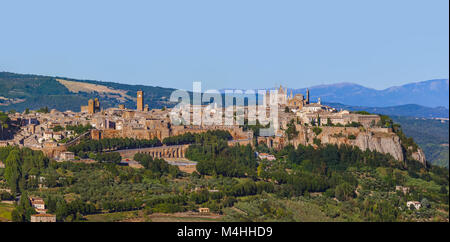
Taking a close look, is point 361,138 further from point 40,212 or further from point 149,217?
point 40,212

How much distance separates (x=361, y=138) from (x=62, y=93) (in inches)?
3017

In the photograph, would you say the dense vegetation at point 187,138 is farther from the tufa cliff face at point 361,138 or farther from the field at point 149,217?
the field at point 149,217

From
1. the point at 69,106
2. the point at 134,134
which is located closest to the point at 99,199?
the point at 134,134

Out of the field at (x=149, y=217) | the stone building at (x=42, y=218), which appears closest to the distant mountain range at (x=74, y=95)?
the field at (x=149, y=217)

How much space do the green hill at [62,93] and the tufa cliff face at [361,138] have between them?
178 feet

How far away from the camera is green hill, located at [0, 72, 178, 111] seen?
102m

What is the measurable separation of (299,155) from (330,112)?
28.3 feet

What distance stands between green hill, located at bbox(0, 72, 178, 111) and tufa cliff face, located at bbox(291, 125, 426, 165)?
5419 cm

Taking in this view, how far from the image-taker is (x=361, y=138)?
43.5 meters

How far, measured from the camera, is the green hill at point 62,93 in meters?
102

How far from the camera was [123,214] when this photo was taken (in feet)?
103

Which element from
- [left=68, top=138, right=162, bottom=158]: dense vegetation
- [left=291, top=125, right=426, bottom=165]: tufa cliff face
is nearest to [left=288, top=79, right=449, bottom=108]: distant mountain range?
[left=291, top=125, right=426, bottom=165]: tufa cliff face

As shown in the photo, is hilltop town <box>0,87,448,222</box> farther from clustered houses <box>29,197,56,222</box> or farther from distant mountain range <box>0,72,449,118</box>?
distant mountain range <box>0,72,449,118</box>

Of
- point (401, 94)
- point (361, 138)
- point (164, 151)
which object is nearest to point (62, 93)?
point (164, 151)
